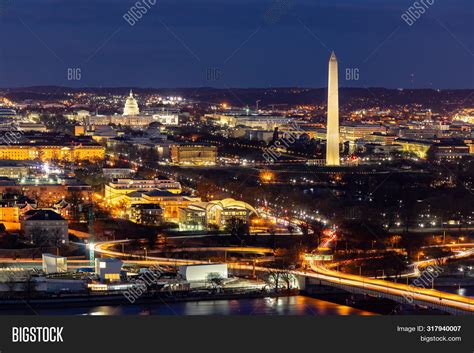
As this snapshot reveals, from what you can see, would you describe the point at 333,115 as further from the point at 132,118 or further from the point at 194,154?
the point at 132,118

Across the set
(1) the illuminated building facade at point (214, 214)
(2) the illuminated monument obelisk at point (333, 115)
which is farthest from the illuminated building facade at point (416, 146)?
(1) the illuminated building facade at point (214, 214)

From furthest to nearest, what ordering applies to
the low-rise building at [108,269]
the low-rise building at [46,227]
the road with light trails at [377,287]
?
the low-rise building at [46,227] → the low-rise building at [108,269] → the road with light trails at [377,287]

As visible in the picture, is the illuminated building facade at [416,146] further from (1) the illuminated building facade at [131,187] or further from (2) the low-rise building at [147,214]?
(2) the low-rise building at [147,214]

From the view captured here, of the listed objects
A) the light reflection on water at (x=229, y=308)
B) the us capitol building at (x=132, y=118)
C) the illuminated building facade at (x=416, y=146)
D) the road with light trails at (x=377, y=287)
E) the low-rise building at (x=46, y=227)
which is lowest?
the light reflection on water at (x=229, y=308)

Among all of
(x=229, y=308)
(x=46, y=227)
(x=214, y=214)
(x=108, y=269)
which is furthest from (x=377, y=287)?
(x=214, y=214)

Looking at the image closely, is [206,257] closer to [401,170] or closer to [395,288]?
[395,288]

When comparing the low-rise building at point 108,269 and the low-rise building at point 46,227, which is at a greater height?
the low-rise building at point 46,227
